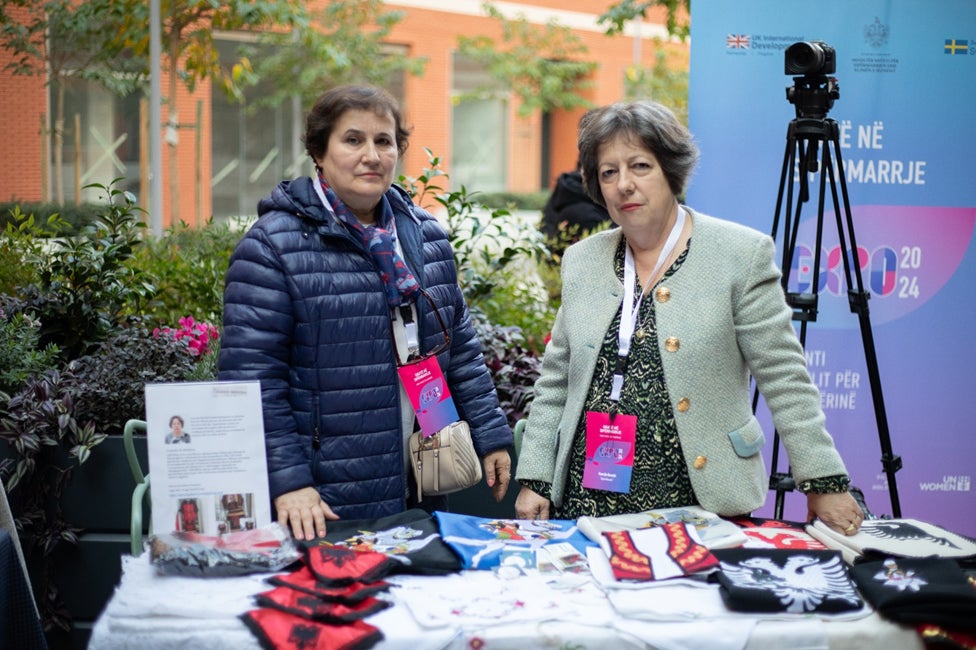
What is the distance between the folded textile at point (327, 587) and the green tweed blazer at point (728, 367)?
70 cm

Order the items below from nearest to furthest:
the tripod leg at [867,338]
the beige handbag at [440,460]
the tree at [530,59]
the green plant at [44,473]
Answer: the beige handbag at [440,460] < the green plant at [44,473] < the tripod leg at [867,338] < the tree at [530,59]

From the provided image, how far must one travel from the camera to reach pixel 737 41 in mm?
3977

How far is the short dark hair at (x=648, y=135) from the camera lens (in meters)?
2.42

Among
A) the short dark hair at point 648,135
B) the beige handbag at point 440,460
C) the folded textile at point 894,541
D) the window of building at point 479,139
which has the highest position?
the window of building at point 479,139

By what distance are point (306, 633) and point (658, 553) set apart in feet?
2.33

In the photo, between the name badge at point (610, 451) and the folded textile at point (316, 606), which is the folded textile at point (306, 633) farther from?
the name badge at point (610, 451)

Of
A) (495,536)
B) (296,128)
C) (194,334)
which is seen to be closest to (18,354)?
(194,334)

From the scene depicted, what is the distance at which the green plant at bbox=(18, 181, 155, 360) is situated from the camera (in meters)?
3.89

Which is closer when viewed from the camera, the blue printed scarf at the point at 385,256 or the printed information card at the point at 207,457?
the printed information card at the point at 207,457

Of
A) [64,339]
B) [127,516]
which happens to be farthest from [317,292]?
[64,339]

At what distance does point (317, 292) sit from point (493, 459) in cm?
70

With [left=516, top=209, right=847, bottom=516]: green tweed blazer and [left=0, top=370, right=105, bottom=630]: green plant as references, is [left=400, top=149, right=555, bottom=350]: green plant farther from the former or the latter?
[left=516, top=209, right=847, bottom=516]: green tweed blazer

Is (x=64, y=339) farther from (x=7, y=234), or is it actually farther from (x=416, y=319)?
(x=416, y=319)

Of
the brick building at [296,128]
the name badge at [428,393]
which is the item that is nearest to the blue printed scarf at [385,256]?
the name badge at [428,393]
